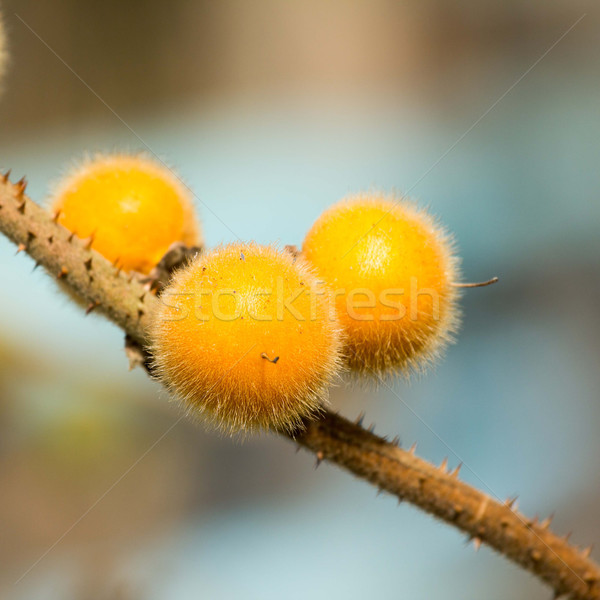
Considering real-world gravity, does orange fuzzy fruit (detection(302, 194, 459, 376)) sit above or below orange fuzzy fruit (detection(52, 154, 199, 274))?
above

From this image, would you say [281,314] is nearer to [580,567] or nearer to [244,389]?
[244,389]

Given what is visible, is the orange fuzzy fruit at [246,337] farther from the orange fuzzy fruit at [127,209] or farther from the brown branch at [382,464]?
the orange fuzzy fruit at [127,209]

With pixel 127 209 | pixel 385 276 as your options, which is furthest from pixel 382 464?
pixel 127 209

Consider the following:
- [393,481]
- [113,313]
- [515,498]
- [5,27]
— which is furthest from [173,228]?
[515,498]

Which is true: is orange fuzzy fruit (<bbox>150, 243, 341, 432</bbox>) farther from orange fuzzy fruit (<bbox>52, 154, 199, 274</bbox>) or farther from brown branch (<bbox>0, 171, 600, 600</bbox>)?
orange fuzzy fruit (<bbox>52, 154, 199, 274</bbox>)

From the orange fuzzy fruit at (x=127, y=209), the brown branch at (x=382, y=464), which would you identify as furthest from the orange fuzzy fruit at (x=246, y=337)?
the orange fuzzy fruit at (x=127, y=209)

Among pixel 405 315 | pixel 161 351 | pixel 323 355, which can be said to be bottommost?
pixel 161 351

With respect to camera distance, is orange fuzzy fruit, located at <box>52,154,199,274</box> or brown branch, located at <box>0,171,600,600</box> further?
orange fuzzy fruit, located at <box>52,154,199,274</box>

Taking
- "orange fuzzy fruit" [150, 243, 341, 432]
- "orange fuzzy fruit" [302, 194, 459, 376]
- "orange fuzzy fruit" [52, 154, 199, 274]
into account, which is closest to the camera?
"orange fuzzy fruit" [150, 243, 341, 432]

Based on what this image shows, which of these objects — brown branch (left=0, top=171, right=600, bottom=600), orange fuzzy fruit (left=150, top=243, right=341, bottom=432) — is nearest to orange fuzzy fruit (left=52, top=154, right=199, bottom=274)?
brown branch (left=0, top=171, right=600, bottom=600)
